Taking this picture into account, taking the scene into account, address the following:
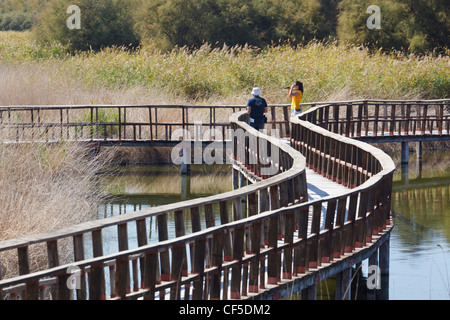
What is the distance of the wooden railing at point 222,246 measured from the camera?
6109 mm

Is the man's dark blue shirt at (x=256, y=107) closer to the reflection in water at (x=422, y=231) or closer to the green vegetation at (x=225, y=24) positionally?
the reflection in water at (x=422, y=231)

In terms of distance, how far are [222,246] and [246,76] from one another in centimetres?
1946

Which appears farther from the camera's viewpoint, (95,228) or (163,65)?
(163,65)

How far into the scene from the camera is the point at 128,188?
2031cm

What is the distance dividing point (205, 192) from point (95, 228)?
13.8 meters

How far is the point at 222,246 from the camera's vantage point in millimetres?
6992

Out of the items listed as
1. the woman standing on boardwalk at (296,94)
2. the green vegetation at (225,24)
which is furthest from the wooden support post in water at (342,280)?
the green vegetation at (225,24)

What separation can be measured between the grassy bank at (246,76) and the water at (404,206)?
2341 mm

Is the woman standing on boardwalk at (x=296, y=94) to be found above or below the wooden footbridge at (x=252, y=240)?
above

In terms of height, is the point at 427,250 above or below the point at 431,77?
below

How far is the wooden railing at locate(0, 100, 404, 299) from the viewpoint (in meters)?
6.11
